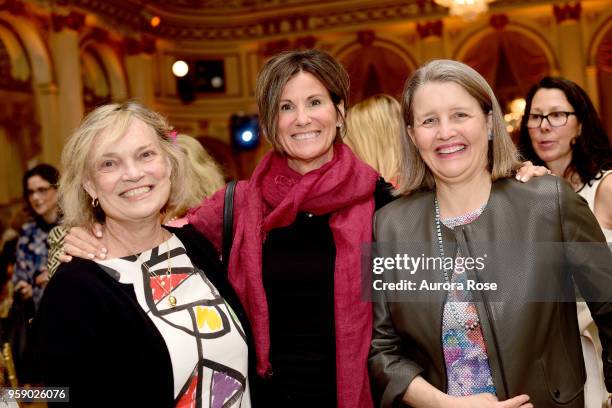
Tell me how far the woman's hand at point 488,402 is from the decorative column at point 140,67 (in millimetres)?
9382

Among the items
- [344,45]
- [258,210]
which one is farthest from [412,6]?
[258,210]

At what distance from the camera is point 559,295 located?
162 cm

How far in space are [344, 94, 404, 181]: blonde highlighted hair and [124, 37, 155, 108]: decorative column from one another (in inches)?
313

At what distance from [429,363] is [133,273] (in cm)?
83

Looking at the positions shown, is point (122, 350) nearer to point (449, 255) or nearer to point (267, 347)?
point (267, 347)

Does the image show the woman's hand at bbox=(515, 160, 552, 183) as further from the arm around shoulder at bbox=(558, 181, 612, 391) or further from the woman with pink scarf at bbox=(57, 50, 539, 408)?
the woman with pink scarf at bbox=(57, 50, 539, 408)

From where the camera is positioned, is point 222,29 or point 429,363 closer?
point 429,363

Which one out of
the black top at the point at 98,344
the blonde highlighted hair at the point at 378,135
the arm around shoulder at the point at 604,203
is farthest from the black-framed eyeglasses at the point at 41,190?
the arm around shoulder at the point at 604,203

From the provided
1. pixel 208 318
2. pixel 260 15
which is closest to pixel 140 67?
pixel 260 15

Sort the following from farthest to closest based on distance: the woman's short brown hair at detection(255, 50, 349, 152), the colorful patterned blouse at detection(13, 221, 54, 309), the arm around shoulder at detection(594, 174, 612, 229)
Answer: the colorful patterned blouse at detection(13, 221, 54, 309), the arm around shoulder at detection(594, 174, 612, 229), the woman's short brown hair at detection(255, 50, 349, 152)

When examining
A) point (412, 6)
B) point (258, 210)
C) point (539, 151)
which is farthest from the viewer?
point (412, 6)

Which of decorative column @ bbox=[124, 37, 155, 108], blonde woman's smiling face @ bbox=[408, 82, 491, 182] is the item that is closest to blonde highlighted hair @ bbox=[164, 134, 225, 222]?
blonde woman's smiling face @ bbox=[408, 82, 491, 182]

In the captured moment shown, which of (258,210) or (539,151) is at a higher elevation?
(539,151)

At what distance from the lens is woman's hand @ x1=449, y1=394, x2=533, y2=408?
1554 millimetres
